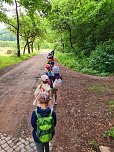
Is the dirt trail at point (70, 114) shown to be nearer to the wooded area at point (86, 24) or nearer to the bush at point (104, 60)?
the bush at point (104, 60)

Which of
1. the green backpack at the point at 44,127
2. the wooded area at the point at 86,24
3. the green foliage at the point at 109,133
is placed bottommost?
the green foliage at the point at 109,133

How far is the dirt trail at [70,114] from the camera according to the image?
18.5ft

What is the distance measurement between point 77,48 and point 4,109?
64.8 feet

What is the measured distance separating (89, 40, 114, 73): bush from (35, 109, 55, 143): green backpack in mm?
13343

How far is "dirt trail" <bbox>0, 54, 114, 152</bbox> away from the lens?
18.5 ft

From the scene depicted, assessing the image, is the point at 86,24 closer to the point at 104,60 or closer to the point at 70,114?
the point at 104,60

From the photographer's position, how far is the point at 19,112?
7.45m

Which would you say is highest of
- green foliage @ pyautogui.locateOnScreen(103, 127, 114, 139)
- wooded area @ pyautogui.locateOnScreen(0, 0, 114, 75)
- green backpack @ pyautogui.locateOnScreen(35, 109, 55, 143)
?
wooded area @ pyautogui.locateOnScreen(0, 0, 114, 75)

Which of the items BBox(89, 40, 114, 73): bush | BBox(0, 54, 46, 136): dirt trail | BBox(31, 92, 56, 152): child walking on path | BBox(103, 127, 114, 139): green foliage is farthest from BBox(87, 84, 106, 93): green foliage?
BBox(31, 92, 56, 152): child walking on path

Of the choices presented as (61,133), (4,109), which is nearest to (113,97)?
(61,133)

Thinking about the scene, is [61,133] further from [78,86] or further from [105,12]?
[105,12]

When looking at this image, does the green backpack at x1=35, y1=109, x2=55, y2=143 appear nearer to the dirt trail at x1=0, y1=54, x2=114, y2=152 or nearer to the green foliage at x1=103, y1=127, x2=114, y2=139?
the dirt trail at x1=0, y1=54, x2=114, y2=152

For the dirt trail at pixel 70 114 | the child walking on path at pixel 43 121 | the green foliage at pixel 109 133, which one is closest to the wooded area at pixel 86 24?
the dirt trail at pixel 70 114

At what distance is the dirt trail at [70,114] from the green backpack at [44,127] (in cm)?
135
